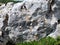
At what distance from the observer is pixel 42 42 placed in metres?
9.03

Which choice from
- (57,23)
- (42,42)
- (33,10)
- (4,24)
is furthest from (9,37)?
(42,42)

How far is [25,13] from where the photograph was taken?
1160cm

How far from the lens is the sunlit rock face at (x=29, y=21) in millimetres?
11008

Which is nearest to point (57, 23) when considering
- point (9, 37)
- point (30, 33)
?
A: point (30, 33)

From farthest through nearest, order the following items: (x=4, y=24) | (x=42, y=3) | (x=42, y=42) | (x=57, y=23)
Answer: (x=4, y=24) → (x=42, y=3) → (x=57, y=23) → (x=42, y=42)

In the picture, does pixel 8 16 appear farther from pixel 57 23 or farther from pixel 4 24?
pixel 57 23

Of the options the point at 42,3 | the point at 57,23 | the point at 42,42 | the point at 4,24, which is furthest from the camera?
the point at 4,24

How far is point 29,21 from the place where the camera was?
1142 cm

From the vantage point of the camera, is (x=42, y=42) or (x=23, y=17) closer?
(x=42, y=42)

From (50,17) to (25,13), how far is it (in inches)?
43.5

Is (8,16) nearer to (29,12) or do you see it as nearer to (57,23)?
(29,12)

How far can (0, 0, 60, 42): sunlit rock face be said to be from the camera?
11.0m

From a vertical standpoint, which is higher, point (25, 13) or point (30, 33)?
point (25, 13)

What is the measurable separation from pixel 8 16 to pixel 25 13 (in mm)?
766
